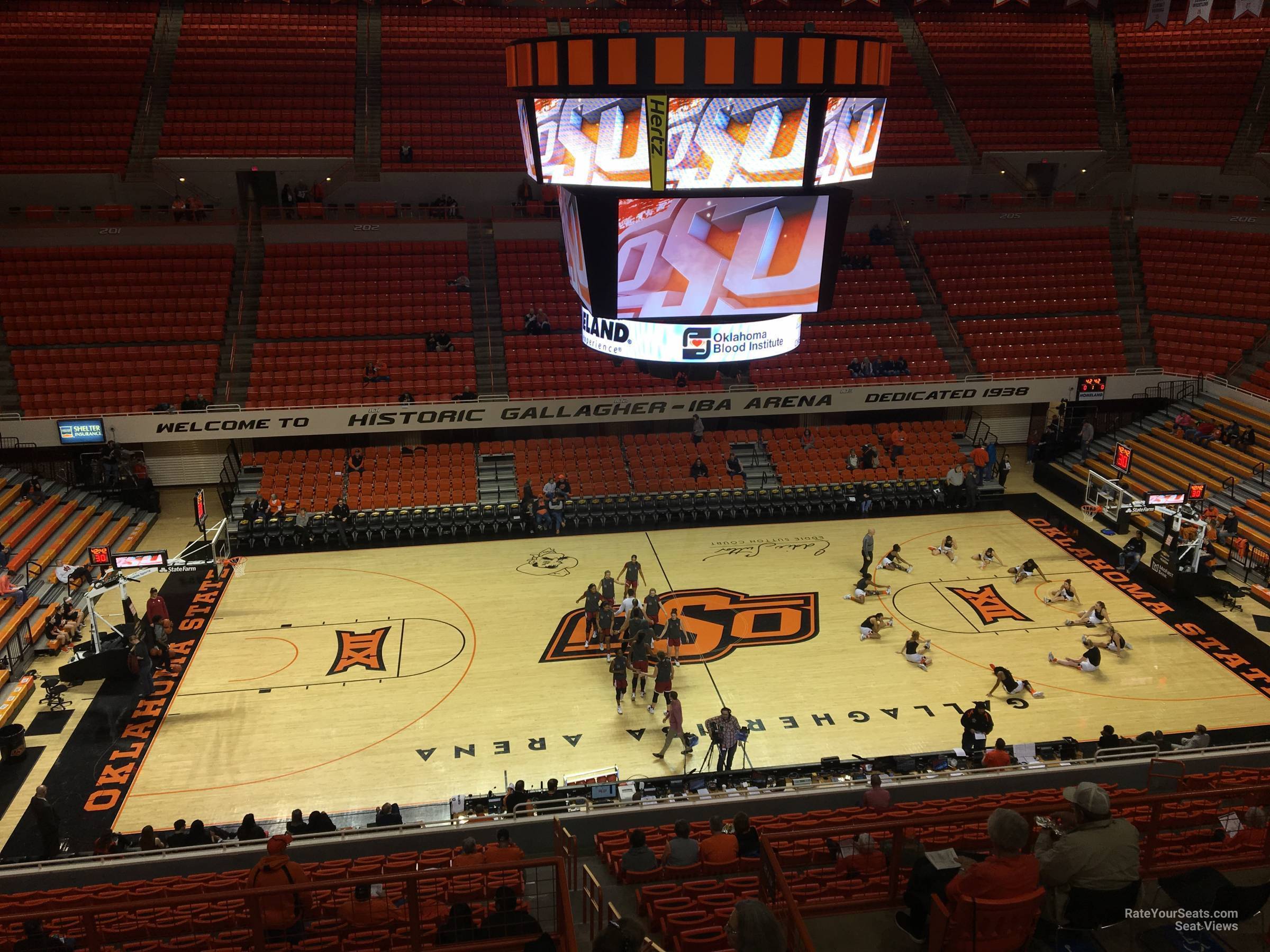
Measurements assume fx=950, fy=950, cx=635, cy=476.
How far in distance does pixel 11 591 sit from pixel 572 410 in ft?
44.8

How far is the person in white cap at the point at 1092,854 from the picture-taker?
5.60 m

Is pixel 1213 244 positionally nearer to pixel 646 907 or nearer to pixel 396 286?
pixel 396 286

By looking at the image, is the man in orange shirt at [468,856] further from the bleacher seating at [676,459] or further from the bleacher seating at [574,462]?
the bleacher seating at [676,459]

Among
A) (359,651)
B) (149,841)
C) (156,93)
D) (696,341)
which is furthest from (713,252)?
(156,93)

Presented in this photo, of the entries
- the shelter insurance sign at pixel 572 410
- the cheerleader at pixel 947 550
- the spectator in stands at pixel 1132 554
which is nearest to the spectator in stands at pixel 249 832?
the shelter insurance sign at pixel 572 410

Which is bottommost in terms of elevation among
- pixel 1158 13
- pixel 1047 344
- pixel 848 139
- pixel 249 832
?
pixel 249 832

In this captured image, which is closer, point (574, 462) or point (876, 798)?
point (876, 798)

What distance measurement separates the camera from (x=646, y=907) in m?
8.55

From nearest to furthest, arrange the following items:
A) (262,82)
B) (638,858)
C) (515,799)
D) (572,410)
→ (638,858), (515,799), (572,410), (262,82)

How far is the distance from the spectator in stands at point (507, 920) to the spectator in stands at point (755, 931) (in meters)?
2.52

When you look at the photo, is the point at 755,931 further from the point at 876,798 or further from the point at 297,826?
the point at 297,826

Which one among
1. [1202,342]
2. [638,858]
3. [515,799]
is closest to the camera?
[638,858]

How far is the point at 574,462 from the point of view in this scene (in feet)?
87.4

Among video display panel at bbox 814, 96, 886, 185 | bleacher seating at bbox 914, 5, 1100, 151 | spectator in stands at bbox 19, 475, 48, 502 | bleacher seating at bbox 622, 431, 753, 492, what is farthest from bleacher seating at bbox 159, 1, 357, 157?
bleacher seating at bbox 914, 5, 1100, 151
